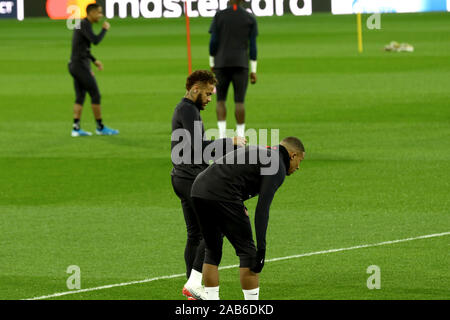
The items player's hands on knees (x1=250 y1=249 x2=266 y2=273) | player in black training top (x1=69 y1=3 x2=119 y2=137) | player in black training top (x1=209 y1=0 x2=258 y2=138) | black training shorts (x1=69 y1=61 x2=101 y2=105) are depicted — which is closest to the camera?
player's hands on knees (x1=250 y1=249 x2=266 y2=273)

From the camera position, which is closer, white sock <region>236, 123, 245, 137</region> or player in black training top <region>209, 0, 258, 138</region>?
player in black training top <region>209, 0, 258, 138</region>

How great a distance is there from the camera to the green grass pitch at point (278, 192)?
11.1 m

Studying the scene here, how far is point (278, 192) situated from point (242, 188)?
6203mm

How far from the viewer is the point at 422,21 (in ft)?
177

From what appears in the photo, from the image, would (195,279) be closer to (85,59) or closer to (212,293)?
(212,293)

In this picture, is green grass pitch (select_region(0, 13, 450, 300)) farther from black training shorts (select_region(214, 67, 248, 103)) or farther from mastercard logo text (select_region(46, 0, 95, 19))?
mastercard logo text (select_region(46, 0, 95, 19))

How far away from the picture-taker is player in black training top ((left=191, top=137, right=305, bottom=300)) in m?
8.94

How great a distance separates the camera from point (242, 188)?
9125mm

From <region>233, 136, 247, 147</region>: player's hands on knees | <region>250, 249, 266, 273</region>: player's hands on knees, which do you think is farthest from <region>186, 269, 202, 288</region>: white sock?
<region>233, 136, 247, 147</region>: player's hands on knees

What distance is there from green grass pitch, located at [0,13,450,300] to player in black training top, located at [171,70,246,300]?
1.53ft

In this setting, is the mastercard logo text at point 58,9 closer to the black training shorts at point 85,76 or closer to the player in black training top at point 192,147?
the black training shorts at point 85,76

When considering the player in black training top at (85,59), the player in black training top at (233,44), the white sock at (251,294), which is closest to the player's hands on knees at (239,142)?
the white sock at (251,294)

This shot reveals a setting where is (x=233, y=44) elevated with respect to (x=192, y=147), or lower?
elevated

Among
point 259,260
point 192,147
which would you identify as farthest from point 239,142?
point 259,260
